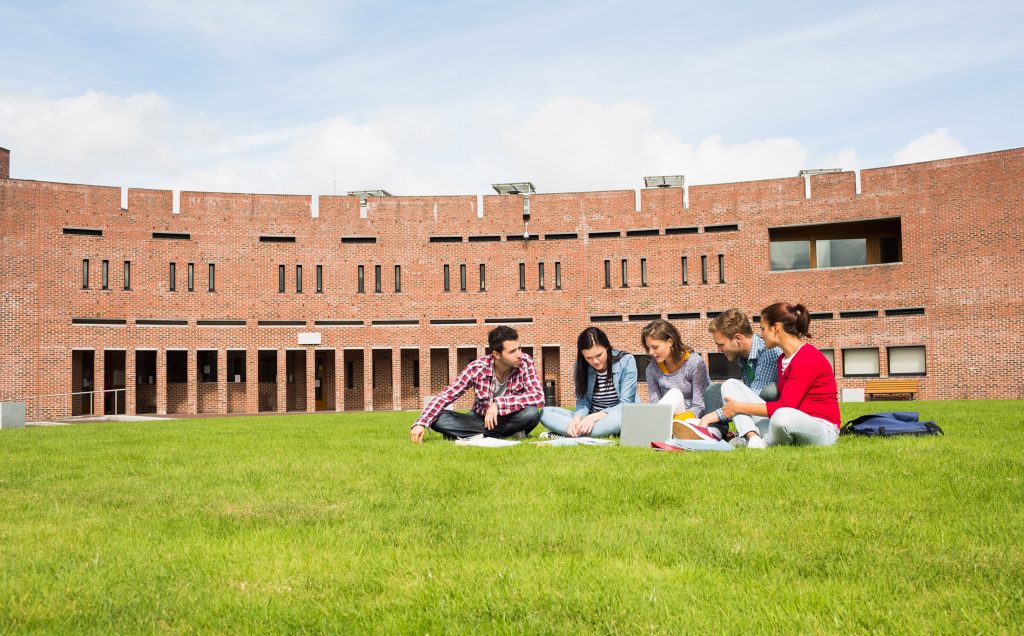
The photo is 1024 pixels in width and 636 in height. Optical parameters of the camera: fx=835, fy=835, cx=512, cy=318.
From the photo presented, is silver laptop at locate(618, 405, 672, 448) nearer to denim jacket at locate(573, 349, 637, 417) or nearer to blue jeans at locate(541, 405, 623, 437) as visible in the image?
blue jeans at locate(541, 405, 623, 437)

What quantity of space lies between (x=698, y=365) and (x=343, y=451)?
437cm

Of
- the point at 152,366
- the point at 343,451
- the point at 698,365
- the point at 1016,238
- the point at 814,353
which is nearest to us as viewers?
the point at 814,353

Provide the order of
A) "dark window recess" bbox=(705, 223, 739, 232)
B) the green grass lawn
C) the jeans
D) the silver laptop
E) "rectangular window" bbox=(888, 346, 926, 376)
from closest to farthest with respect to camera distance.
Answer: the green grass lawn < the silver laptop < the jeans < "rectangular window" bbox=(888, 346, 926, 376) < "dark window recess" bbox=(705, 223, 739, 232)

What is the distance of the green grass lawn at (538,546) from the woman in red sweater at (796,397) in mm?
548

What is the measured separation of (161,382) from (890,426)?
30697 mm

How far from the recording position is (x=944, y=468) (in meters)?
6.23

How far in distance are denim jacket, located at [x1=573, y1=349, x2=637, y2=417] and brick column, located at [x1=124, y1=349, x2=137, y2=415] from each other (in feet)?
91.9

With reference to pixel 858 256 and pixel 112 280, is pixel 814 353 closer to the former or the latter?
pixel 858 256

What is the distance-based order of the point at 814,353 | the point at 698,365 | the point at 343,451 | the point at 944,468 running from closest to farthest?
the point at 944,468 < the point at 814,353 < the point at 343,451 < the point at 698,365

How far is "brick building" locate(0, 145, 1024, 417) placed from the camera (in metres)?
31.9

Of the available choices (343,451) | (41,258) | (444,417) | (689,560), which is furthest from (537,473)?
(41,258)

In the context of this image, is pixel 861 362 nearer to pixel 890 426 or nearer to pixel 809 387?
pixel 890 426

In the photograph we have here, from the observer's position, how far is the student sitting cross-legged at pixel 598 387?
10.2 metres

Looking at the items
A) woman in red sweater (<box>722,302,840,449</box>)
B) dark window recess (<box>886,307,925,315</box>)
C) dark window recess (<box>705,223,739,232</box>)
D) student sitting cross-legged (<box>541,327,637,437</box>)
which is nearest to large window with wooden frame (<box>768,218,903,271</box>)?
dark window recess (<box>705,223,739,232</box>)
